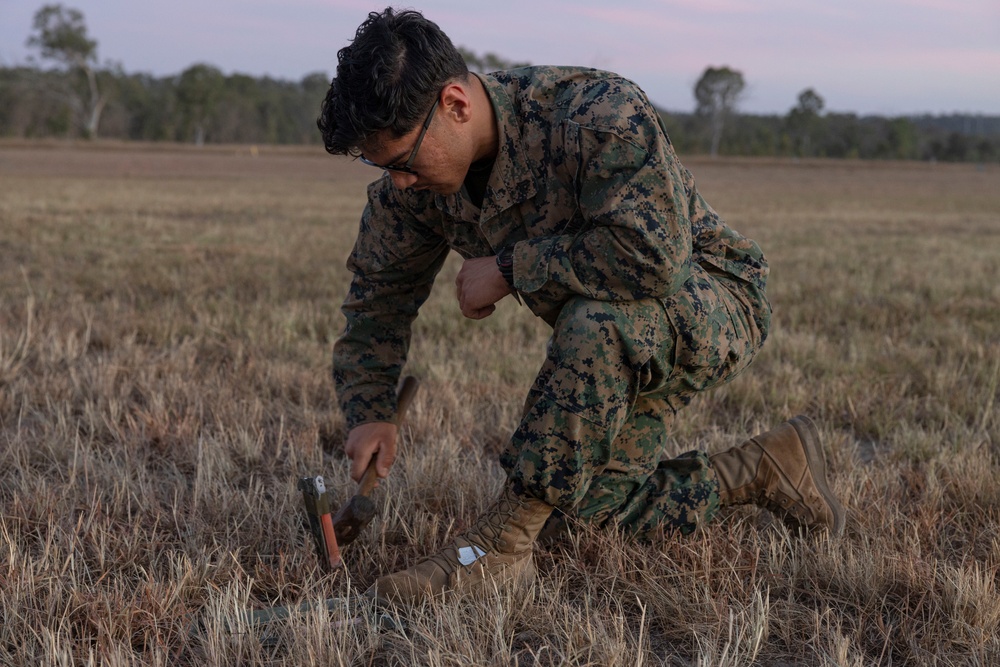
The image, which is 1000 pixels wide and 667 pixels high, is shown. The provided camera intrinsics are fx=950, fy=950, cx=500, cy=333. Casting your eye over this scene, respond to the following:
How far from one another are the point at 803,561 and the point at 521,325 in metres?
3.78

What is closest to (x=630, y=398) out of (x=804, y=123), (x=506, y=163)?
(x=506, y=163)

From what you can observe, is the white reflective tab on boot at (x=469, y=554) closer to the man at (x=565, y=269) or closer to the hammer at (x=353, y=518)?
the man at (x=565, y=269)

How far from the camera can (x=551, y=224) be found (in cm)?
297

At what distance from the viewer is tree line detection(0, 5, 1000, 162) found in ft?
239

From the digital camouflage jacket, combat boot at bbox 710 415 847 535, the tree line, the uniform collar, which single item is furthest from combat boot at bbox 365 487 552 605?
the tree line

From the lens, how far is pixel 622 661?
7.66ft

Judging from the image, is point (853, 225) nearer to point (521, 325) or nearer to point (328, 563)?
point (521, 325)

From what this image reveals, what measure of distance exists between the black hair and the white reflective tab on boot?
4.05 ft

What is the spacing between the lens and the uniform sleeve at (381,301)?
3.25 m

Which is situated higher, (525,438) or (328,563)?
(525,438)

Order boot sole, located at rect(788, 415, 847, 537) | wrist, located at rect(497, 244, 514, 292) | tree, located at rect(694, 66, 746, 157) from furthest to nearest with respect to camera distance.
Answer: tree, located at rect(694, 66, 746, 157) < boot sole, located at rect(788, 415, 847, 537) < wrist, located at rect(497, 244, 514, 292)

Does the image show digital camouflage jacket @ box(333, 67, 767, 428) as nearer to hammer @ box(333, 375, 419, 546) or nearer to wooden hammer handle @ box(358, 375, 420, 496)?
wooden hammer handle @ box(358, 375, 420, 496)

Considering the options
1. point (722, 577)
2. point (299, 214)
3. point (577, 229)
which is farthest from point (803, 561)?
point (299, 214)

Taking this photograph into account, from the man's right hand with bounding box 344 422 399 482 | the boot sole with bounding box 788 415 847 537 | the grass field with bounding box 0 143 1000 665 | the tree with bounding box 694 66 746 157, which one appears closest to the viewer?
the grass field with bounding box 0 143 1000 665
